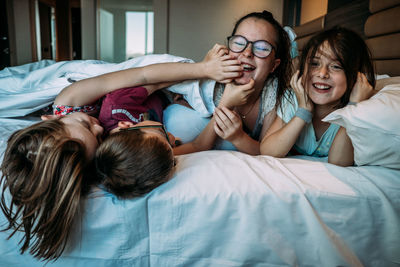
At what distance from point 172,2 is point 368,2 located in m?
3.56

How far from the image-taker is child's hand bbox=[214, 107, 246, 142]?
3.56 ft

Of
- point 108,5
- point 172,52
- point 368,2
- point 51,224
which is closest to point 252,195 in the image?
point 51,224

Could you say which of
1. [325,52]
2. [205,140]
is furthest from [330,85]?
[205,140]

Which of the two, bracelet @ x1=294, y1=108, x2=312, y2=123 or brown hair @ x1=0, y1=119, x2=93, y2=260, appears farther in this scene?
bracelet @ x1=294, y1=108, x2=312, y2=123

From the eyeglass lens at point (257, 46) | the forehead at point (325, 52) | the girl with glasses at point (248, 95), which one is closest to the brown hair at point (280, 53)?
the girl with glasses at point (248, 95)

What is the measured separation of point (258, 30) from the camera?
1.21 meters

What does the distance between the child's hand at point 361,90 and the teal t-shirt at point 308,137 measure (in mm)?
177

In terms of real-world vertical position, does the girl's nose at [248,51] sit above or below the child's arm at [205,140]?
above

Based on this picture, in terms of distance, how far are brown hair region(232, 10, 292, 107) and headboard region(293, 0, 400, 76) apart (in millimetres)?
722

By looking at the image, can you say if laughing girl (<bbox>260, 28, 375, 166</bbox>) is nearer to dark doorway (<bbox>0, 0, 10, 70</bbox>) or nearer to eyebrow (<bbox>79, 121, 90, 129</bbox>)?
eyebrow (<bbox>79, 121, 90, 129</bbox>)

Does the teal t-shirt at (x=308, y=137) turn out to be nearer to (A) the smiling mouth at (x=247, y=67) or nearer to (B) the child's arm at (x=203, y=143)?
(A) the smiling mouth at (x=247, y=67)

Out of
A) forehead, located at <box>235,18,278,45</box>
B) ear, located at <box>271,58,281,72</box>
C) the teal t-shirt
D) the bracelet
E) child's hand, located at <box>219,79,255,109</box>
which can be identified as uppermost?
forehead, located at <box>235,18,278,45</box>

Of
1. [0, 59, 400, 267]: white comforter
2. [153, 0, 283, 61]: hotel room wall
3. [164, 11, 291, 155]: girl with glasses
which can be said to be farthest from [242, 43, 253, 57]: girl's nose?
[153, 0, 283, 61]: hotel room wall

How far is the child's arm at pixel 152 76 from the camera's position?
3.90 feet
